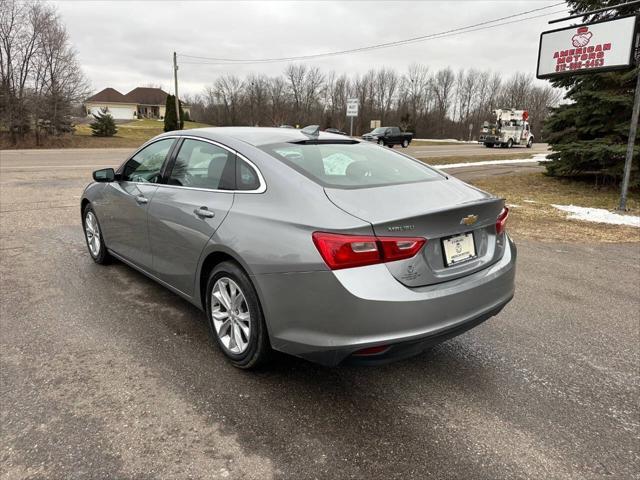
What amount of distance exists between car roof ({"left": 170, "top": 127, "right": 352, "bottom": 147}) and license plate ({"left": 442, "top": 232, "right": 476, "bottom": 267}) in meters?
1.43

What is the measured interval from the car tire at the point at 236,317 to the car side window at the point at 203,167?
621 mm

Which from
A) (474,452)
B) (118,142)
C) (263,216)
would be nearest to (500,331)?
(474,452)

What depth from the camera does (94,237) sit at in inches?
205

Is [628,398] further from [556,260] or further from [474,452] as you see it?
[556,260]

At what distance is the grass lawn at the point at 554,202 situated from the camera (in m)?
7.61

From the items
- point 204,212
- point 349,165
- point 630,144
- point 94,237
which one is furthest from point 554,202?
point 204,212

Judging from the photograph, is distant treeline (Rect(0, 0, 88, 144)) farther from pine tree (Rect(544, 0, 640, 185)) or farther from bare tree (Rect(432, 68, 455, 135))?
bare tree (Rect(432, 68, 455, 135))

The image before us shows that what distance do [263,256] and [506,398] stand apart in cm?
172

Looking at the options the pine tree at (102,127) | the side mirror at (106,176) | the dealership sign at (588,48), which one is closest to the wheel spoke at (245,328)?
the side mirror at (106,176)

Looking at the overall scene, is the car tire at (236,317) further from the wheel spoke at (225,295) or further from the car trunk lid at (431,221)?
the car trunk lid at (431,221)

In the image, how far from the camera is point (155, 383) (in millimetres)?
2895

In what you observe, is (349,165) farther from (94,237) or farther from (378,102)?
(378,102)

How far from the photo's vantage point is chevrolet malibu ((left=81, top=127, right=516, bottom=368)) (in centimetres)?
239

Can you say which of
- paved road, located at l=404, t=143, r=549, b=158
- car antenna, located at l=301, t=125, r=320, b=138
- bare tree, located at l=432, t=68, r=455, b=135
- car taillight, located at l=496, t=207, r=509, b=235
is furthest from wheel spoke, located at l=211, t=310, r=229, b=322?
bare tree, located at l=432, t=68, r=455, b=135
